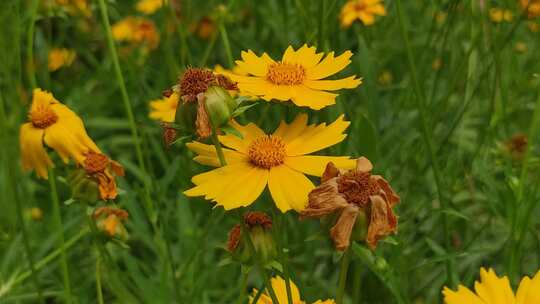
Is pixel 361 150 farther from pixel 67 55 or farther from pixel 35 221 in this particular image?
pixel 67 55

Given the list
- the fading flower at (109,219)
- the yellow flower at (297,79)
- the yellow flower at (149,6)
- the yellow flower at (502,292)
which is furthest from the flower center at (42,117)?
the yellow flower at (149,6)

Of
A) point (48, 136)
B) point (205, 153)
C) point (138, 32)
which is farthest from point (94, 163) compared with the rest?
point (138, 32)

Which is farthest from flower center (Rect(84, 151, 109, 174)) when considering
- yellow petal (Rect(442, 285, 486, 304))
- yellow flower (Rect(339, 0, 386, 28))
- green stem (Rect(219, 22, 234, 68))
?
yellow flower (Rect(339, 0, 386, 28))

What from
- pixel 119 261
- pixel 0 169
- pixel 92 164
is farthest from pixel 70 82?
pixel 92 164

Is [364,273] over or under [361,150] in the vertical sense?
under

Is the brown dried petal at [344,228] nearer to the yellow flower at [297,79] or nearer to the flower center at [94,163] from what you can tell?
the yellow flower at [297,79]

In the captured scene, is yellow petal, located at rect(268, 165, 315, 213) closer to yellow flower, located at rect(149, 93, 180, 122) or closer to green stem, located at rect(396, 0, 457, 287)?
green stem, located at rect(396, 0, 457, 287)

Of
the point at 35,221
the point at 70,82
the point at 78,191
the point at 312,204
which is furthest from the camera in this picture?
the point at 70,82
